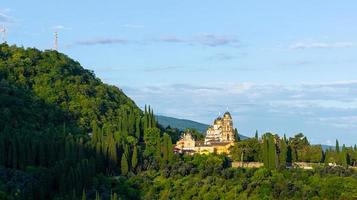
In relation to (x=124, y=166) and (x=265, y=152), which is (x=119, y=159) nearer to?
(x=124, y=166)

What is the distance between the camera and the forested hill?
261 feet

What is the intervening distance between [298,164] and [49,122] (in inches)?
845

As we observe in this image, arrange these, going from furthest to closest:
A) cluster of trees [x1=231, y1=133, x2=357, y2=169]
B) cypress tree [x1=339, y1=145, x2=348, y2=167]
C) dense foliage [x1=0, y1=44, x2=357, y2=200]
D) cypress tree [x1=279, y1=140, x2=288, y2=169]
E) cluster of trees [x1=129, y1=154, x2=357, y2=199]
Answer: cypress tree [x1=339, y1=145, x2=348, y2=167] → cluster of trees [x1=231, y1=133, x2=357, y2=169] → cypress tree [x1=279, y1=140, x2=288, y2=169] → cluster of trees [x1=129, y1=154, x2=357, y2=199] → dense foliage [x1=0, y1=44, x2=357, y2=200]

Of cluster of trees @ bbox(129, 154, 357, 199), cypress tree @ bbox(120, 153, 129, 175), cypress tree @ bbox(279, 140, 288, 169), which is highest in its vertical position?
cypress tree @ bbox(279, 140, 288, 169)

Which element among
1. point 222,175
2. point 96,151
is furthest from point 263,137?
point 96,151

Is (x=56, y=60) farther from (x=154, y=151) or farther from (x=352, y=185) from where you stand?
(x=352, y=185)

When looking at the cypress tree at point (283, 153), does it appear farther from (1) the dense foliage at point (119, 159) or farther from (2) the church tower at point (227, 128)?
(2) the church tower at point (227, 128)

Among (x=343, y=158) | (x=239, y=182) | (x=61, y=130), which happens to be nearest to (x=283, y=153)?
(x=343, y=158)

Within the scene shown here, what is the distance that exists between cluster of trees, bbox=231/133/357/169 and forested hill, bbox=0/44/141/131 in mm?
11255

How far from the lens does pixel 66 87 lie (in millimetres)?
83938

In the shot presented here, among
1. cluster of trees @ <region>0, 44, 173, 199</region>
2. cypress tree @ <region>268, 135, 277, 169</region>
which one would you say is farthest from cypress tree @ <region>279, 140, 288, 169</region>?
cluster of trees @ <region>0, 44, 173, 199</region>

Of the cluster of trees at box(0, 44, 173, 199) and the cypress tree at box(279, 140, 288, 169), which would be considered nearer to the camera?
the cluster of trees at box(0, 44, 173, 199)

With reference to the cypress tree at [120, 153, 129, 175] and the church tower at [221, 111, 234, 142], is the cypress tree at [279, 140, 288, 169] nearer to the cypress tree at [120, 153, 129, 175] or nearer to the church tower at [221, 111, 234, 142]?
the church tower at [221, 111, 234, 142]

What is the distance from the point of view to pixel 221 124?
77.1 m
